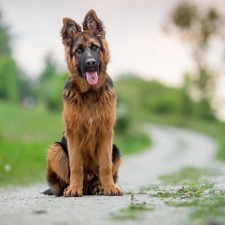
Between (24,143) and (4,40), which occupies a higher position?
(4,40)

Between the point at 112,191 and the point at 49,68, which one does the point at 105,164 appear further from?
the point at 49,68

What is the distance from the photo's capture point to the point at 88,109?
362 inches

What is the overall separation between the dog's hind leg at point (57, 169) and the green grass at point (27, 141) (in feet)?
20.3

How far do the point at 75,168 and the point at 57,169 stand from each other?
59 centimetres

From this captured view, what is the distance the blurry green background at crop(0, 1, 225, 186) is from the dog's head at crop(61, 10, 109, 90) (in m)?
16.8

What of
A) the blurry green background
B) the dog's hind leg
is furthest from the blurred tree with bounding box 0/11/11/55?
the dog's hind leg

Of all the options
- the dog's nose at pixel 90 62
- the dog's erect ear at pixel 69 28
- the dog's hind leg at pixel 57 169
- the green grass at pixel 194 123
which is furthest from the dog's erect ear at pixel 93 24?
the green grass at pixel 194 123

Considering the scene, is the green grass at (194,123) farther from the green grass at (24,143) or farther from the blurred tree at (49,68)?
the blurred tree at (49,68)

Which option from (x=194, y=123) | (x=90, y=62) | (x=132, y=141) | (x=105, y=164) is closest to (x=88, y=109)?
(x=90, y=62)

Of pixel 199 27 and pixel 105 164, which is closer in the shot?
pixel 105 164

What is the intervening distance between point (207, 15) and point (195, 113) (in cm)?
1085

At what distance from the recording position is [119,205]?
734cm

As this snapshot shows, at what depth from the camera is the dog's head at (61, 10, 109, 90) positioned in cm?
910

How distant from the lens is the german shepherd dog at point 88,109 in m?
9.16
